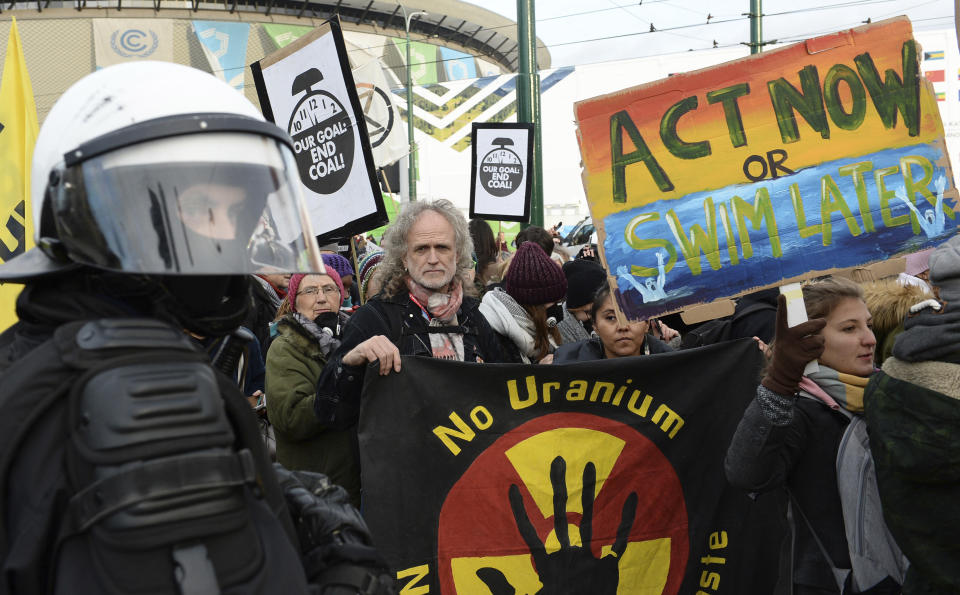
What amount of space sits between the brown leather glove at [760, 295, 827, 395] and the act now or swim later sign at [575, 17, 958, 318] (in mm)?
957

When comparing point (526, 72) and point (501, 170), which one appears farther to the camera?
point (526, 72)

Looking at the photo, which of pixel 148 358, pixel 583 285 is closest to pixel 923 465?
pixel 148 358

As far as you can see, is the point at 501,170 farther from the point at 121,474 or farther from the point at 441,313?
the point at 121,474

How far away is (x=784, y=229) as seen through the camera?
3.43 meters

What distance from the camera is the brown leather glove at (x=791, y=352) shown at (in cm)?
242

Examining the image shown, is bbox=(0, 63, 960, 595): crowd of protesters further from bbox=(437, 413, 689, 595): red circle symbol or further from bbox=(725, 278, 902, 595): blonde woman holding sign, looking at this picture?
bbox=(437, 413, 689, 595): red circle symbol

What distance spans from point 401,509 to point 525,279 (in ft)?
5.41

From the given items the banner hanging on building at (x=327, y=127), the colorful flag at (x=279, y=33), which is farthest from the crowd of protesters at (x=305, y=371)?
the colorful flag at (x=279, y=33)

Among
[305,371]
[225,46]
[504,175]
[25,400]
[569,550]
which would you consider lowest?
[569,550]

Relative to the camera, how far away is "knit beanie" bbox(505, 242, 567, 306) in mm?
4387

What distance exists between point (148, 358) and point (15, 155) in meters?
3.14

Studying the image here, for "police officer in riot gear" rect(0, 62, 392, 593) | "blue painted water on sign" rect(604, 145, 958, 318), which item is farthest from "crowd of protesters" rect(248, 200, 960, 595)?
"police officer in riot gear" rect(0, 62, 392, 593)

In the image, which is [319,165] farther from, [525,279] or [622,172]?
[622,172]

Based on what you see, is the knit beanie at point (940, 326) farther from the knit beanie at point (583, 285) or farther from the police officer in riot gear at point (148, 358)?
the knit beanie at point (583, 285)
